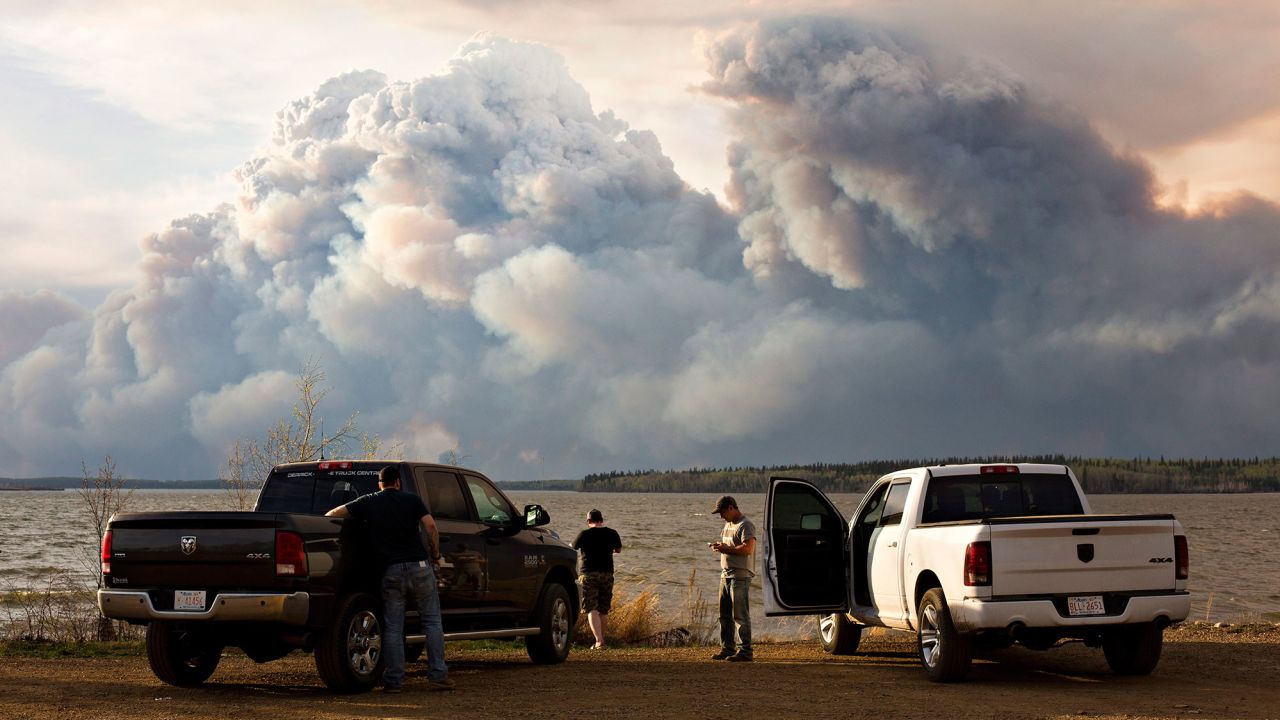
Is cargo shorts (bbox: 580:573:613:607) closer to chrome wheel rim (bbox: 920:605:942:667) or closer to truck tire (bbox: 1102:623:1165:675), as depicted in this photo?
chrome wheel rim (bbox: 920:605:942:667)

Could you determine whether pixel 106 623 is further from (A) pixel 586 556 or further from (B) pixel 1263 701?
(B) pixel 1263 701

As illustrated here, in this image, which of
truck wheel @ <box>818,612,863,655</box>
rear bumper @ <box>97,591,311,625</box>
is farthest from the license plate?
rear bumper @ <box>97,591,311,625</box>

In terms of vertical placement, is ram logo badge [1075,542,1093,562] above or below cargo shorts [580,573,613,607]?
above

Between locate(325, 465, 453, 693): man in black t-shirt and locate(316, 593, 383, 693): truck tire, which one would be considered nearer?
locate(316, 593, 383, 693): truck tire

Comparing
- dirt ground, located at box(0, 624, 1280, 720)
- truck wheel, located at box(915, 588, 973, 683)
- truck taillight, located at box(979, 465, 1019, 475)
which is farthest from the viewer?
truck taillight, located at box(979, 465, 1019, 475)

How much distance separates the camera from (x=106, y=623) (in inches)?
733

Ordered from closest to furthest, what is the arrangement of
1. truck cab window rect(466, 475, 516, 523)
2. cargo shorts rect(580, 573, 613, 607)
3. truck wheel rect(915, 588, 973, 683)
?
truck wheel rect(915, 588, 973, 683) < truck cab window rect(466, 475, 516, 523) < cargo shorts rect(580, 573, 613, 607)

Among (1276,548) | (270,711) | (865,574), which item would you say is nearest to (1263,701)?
(865,574)

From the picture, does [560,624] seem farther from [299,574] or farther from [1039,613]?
[1039,613]

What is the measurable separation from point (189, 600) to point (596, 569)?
292 inches

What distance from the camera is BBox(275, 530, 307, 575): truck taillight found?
11.1 m

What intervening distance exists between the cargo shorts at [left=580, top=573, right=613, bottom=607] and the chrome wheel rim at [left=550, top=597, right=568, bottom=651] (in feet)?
8.46

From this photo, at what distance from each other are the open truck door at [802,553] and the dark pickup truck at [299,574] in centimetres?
277

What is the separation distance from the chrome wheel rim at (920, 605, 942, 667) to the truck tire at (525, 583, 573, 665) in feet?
14.1
